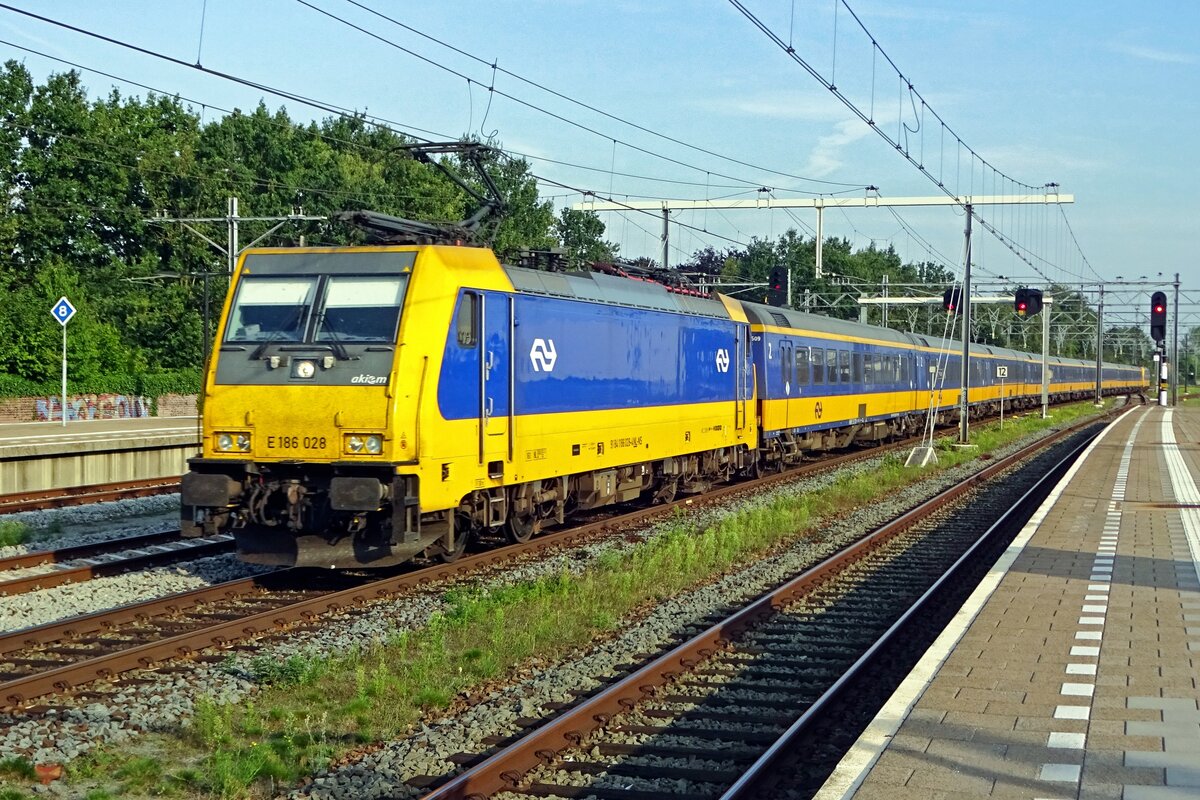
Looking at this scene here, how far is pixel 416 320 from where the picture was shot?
481 inches

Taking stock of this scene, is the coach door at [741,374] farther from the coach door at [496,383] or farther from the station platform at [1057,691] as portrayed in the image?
the coach door at [496,383]

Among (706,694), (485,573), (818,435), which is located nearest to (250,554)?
(485,573)

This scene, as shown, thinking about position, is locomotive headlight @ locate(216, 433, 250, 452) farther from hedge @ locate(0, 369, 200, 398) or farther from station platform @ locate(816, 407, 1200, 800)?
hedge @ locate(0, 369, 200, 398)

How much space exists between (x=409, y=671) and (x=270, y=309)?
17.6 feet

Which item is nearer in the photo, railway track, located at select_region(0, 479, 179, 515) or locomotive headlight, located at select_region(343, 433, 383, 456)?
locomotive headlight, located at select_region(343, 433, 383, 456)

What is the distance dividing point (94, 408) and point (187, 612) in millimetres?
36872

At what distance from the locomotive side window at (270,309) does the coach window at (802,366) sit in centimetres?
1609

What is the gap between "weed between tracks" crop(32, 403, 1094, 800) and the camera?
6925 millimetres

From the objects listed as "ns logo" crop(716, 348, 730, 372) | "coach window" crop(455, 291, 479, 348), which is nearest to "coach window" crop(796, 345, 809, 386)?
"ns logo" crop(716, 348, 730, 372)

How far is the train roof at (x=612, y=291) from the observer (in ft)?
47.5

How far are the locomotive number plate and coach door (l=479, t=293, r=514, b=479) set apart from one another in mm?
1824

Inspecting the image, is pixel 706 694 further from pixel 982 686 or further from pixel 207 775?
pixel 207 775

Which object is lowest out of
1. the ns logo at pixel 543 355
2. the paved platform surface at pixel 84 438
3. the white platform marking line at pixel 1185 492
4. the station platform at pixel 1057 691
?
the white platform marking line at pixel 1185 492

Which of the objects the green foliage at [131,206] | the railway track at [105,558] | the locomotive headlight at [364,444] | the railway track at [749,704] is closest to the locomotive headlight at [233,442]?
the locomotive headlight at [364,444]
